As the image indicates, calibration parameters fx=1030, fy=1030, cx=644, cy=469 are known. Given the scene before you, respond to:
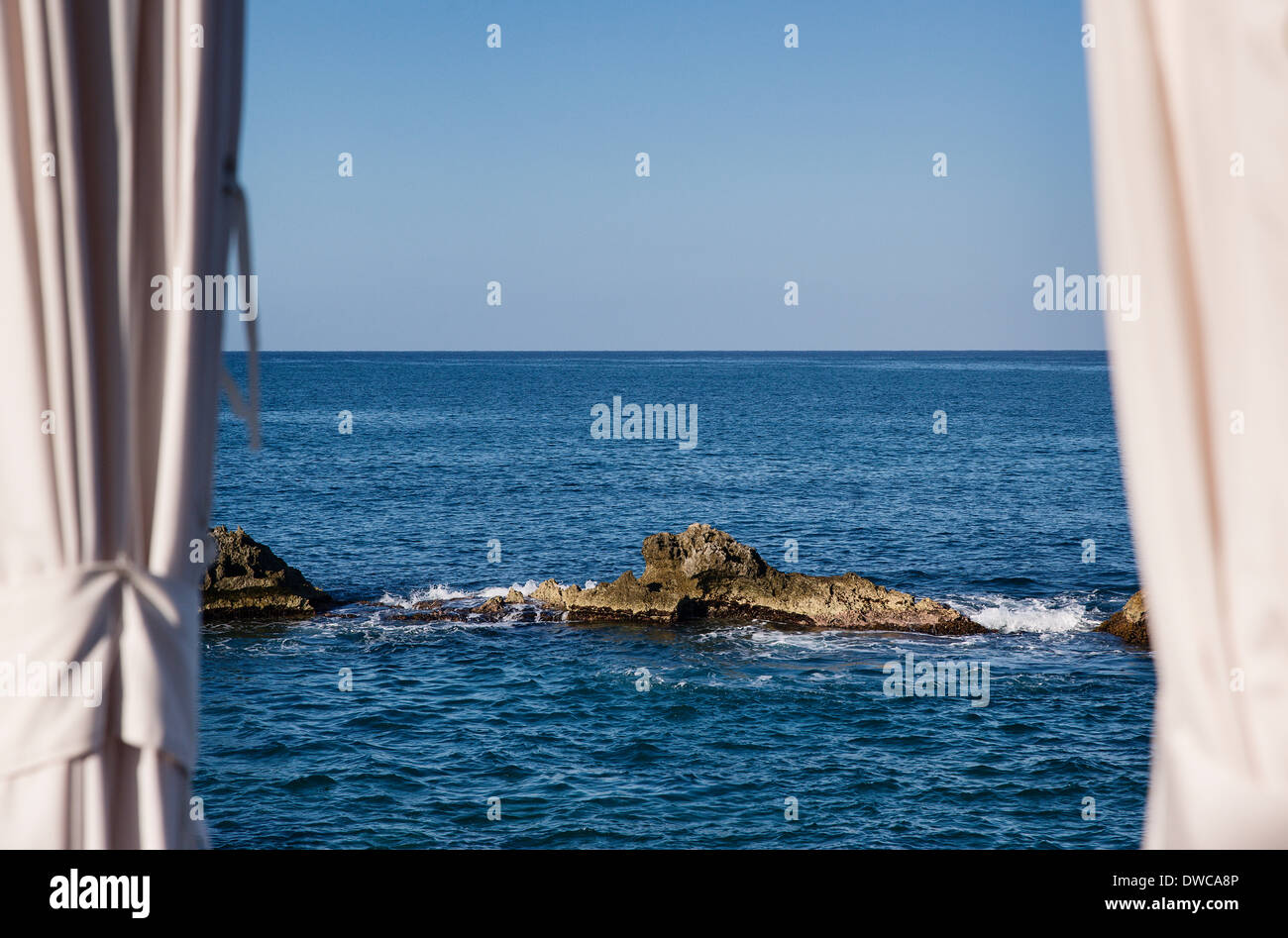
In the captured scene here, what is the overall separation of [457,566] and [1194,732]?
29484 millimetres

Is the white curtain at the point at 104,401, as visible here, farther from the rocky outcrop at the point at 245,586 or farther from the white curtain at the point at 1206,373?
the rocky outcrop at the point at 245,586

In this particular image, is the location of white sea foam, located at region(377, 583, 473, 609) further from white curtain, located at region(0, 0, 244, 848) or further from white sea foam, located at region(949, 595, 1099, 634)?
white curtain, located at region(0, 0, 244, 848)

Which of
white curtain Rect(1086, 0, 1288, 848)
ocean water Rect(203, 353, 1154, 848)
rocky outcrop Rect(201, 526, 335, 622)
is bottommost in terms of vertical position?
ocean water Rect(203, 353, 1154, 848)

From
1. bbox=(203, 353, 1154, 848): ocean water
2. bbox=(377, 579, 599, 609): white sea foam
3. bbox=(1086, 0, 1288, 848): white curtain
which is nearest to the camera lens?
bbox=(1086, 0, 1288, 848): white curtain

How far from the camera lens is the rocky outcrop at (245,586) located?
2248 cm

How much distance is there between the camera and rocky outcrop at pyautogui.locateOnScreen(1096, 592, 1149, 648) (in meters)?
20.6

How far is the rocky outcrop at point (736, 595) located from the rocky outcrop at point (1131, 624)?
2.85m

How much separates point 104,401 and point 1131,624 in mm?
22382

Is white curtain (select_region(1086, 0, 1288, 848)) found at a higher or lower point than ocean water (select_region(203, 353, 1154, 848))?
higher

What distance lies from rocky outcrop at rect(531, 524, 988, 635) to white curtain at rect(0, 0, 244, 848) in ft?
63.1

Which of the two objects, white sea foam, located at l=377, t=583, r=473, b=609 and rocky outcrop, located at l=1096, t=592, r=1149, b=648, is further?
white sea foam, located at l=377, t=583, r=473, b=609

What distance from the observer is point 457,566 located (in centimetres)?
3044

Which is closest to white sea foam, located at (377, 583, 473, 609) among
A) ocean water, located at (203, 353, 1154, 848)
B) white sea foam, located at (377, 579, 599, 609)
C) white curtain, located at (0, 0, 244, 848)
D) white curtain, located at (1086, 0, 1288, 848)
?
white sea foam, located at (377, 579, 599, 609)

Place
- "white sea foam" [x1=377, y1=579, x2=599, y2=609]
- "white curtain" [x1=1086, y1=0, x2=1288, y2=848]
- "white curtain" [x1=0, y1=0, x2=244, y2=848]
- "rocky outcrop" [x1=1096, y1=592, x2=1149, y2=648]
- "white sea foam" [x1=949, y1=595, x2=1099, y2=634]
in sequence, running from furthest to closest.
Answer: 1. "white sea foam" [x1=377, y1=579, x2=599, y2=609]
2. "white sea foam" [x1=949, y1=595, x2=1099, y2=634]
3. "rocky outcrop" [x1=1096, y1=592, x2=1149, y2=648]
4. "white curtain" [x1=0, y1=0, x2=244, y2=848]
5. "white curtain" [x1=1086, y1=0, x2=1288, y2=848]
